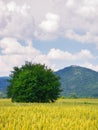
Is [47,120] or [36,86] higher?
[36,86]

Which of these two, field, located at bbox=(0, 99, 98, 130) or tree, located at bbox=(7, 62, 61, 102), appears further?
tree, located at bbox=(7, 62, 61, 102)

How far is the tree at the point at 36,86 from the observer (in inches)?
2771

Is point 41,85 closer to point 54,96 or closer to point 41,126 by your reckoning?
point 54,96

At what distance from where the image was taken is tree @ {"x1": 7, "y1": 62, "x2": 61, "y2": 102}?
70375mm

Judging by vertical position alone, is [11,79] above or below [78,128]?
above

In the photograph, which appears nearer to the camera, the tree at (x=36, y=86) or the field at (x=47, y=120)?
the field at (x=47, y=120)

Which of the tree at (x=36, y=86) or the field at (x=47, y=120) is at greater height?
the tree at (x=36, y=86)

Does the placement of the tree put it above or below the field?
above

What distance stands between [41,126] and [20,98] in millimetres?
54588

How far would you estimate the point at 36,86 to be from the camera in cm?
7106

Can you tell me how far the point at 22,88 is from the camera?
70.4m

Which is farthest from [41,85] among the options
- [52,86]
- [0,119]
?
[0,119]

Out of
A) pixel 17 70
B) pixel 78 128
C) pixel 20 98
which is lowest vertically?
pixel 78 128

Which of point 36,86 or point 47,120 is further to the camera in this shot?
point 36,86
